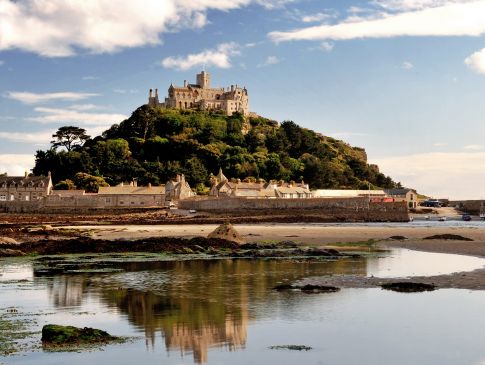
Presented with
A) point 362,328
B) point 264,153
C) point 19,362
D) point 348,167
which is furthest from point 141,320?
point 348,167

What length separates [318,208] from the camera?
76.1 meters

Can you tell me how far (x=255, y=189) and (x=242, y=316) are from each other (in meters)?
80.2

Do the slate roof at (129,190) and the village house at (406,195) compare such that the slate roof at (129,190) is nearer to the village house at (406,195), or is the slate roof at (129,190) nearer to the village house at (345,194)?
the village house at (345,194)

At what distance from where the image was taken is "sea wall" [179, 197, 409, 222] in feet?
242

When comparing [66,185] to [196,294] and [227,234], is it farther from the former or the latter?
[196,294]

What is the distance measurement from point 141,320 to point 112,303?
233 cm

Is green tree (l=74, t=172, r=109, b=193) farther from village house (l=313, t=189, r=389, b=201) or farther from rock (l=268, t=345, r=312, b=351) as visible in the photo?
rock (l=268, t=345, r=312, b=351)

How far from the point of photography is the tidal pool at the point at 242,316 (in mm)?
10477

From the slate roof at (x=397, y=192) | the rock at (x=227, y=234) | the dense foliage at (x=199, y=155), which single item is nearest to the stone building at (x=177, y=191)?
the dense foliage at (x=199, y=155)

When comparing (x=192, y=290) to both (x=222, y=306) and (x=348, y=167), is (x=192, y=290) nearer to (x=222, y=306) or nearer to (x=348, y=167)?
(x=222, y=306)

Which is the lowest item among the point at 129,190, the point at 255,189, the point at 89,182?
the point at 129,190

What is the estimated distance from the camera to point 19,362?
1003cm

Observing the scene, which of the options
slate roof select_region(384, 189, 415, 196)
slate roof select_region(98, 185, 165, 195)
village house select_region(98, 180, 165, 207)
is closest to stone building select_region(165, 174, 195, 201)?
village house select_region(98, 180, 165, 207)

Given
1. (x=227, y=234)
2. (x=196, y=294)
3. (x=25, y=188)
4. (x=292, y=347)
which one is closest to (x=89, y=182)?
(x=25, y=188)
